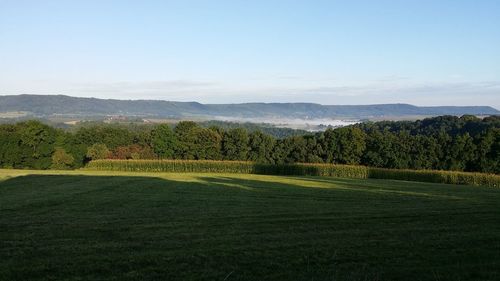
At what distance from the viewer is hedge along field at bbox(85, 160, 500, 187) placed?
51781 millimetres

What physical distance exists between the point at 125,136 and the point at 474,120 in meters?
77.8

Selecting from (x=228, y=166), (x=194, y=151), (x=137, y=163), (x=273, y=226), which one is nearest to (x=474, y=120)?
(x=194, y=151)

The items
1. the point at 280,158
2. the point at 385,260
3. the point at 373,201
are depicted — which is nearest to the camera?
the point at 385,260

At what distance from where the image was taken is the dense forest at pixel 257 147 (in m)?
74.1

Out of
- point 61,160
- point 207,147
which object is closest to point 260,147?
point 207,147

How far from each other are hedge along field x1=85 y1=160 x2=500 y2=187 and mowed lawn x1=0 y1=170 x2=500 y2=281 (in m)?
32.7

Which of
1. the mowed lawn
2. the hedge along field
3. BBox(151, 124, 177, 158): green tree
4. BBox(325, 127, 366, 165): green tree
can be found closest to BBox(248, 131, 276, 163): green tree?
BBox(325, 127, 366, 165): green tree

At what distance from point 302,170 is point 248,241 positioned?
171ft

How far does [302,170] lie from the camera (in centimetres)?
6431

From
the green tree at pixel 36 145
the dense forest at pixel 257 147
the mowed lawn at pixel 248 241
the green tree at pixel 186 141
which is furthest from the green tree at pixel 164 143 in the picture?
the mowed lawn at pixel 248 241

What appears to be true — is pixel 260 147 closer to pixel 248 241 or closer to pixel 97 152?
pixel 97 152

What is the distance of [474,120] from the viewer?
117 m

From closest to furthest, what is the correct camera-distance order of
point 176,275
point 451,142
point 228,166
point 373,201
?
point 176,275 < point 373,201 < point 228,166 < point 451,142

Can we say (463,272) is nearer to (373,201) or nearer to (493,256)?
(493,256)
